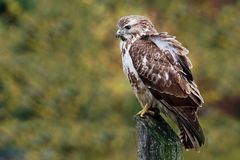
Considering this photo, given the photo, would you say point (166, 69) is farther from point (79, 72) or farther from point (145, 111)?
point (79, 72)

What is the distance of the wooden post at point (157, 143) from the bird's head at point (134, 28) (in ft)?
4.18

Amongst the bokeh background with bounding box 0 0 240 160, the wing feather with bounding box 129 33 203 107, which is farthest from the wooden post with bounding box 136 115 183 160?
the bokeh background with bounding box 0 0 240 160

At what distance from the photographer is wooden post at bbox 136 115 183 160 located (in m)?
4.27

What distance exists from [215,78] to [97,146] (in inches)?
65.9

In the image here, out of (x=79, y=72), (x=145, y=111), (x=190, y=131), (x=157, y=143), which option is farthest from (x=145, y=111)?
(x=79, y=72)

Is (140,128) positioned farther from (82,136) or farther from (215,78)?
(215,78)

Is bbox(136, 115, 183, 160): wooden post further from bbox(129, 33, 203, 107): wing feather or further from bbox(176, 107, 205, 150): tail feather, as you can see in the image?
bbox(129, 33, 203, 107): wing feather

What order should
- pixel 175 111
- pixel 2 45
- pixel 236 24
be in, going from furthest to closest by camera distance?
pixel 236 24 < pixel 2 45 < pixel 175 111

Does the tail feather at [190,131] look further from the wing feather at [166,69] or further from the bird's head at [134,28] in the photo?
the bird's head at [134,28]

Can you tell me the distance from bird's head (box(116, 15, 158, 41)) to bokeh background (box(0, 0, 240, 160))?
4.32m

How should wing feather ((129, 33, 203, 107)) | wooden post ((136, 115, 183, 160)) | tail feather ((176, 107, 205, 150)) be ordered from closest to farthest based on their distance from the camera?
1. wooden post ((136, 115, 183, 160))
2. tail feather ((176, 107, 205, 150))
3. wing feather ((129, 33, 203, 107))

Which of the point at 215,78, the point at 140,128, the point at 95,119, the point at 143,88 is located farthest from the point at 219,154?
the point at 140,128

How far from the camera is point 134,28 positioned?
5672 mm

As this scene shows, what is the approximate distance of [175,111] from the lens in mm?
4965
